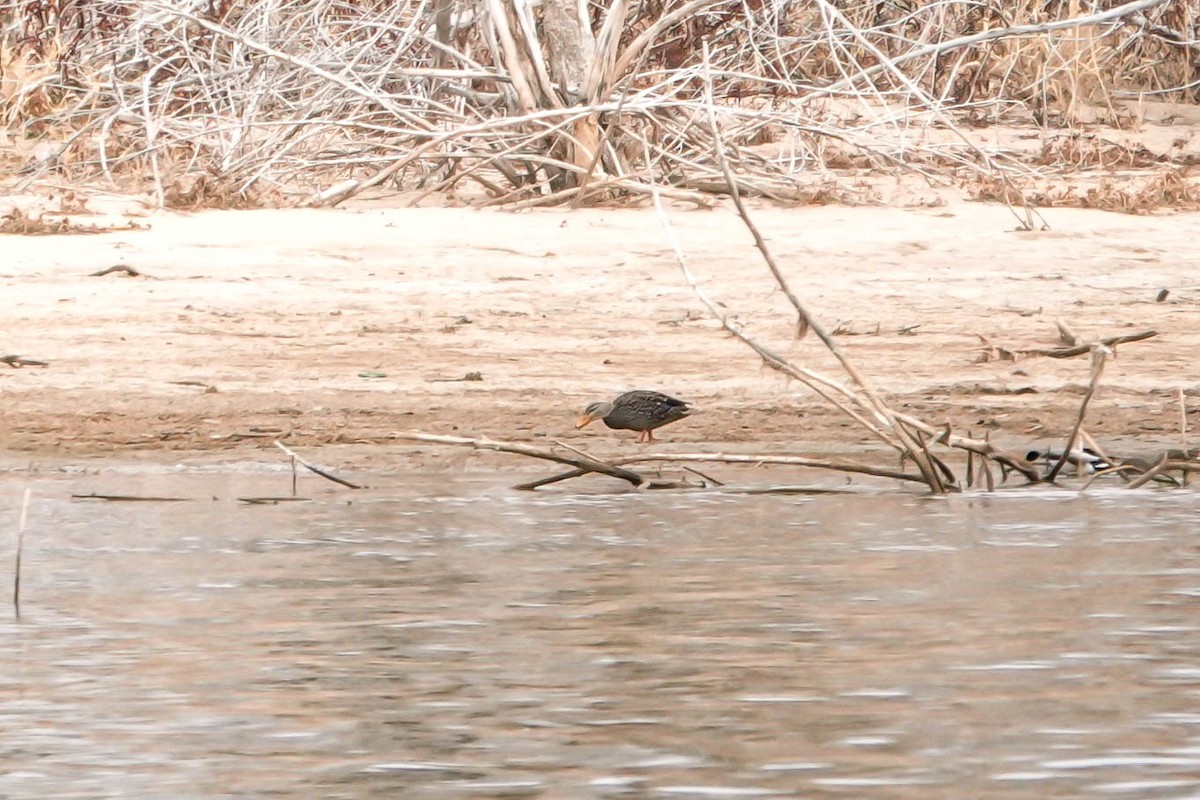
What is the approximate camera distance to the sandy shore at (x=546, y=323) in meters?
8.41

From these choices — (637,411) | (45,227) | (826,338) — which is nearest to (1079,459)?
(826,338)

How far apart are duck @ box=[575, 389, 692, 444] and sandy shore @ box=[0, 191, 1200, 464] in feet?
0.82

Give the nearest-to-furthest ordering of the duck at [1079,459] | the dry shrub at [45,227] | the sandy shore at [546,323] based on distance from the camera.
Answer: the duck at [1079,459] < the sandy shore at [546,323] < the dry shrub at [45,227]

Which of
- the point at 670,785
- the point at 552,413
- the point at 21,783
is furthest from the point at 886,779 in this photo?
the point at 552,413

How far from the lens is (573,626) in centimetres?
534

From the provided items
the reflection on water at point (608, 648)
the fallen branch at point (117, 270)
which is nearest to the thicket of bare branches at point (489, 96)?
the fallen branch at point (117, 270)

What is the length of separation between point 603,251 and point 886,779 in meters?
6.38

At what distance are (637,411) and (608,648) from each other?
2.85m

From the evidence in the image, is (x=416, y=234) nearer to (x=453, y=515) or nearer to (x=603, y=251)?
(x=603, y=251)

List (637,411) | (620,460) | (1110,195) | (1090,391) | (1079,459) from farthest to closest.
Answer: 1. (1110,195)
2. (637,411)
3. (1079,459)
4. (620,460)
5. (1090,391)

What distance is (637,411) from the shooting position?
26.0ft

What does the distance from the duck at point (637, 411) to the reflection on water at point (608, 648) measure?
0.59m

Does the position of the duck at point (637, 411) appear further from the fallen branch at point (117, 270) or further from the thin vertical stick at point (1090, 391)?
the fallen branch at point (117, 270)

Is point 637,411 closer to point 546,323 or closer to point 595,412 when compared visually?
point 595,412
